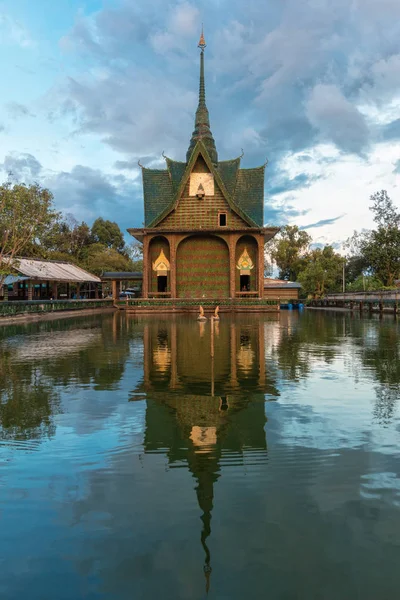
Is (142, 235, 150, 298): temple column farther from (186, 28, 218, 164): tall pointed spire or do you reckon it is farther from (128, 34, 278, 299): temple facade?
(186, 28, 218, 164): tall pointed spire

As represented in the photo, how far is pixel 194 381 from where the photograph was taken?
8570mm

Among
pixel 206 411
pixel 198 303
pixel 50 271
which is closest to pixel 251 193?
pixel 198 303

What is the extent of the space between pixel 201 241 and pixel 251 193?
7205 millimetres

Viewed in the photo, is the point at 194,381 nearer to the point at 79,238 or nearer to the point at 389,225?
the point at 389,225

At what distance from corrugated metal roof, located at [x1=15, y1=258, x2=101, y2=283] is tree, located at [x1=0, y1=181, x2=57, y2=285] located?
19.6ft

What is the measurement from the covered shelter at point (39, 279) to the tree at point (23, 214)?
2715 millimetres

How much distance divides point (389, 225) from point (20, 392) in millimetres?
43053

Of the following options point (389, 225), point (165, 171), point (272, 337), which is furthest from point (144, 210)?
point (272, 337)

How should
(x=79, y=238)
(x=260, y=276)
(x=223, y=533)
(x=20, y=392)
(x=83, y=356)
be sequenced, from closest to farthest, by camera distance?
(x=223, y=533), (x=20, y=392), (x=83, y=356), (x=260, y=276), (x=79, y=238)

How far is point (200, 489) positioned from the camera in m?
3.96

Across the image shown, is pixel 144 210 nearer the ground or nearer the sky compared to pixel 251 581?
nearer the sky

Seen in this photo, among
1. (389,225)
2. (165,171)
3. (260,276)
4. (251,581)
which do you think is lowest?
(251,581)

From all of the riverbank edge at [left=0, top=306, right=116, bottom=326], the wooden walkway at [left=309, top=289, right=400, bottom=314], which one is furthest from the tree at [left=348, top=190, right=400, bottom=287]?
the riverbank edge at [left=0, top=306, right=116, bottom=326]

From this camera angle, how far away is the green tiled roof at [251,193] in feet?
139
